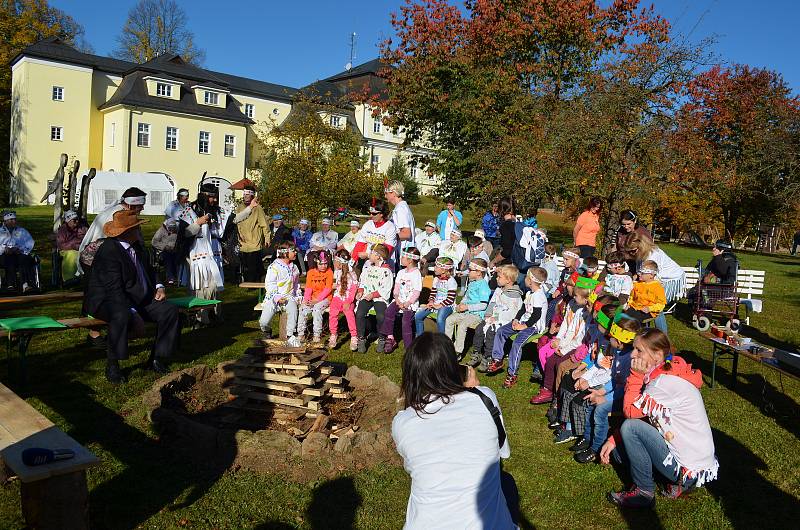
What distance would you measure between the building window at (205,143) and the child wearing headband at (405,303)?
41.7m

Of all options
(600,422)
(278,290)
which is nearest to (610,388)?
(600,422)

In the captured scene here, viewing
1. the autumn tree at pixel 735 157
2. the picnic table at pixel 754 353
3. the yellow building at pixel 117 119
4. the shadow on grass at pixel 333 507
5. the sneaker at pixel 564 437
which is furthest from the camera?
the yellow building at pixel 117 119

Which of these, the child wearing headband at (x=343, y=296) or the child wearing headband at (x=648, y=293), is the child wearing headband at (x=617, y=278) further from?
the child wearing headband at (x=343, y=296)

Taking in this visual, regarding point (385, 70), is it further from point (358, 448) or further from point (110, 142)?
point (110, 142)

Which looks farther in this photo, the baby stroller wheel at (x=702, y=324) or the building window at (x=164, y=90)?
the building window at (x=164, y=90)

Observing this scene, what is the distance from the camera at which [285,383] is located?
262 inches

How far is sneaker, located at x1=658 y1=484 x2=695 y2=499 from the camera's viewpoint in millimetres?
4926

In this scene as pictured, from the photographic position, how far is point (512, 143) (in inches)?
704

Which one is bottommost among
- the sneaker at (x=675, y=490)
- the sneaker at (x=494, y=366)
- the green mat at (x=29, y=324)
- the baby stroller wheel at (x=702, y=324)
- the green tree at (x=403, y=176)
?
the sneaker at (x=675, y=490)

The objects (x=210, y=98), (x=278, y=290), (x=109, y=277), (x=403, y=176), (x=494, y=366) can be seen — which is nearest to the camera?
(x=109, y=277)

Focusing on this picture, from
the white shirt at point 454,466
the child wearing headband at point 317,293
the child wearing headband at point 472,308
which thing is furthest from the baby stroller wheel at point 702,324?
the white shirt at point 454,466

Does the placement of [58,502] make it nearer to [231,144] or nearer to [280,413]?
[280,413]

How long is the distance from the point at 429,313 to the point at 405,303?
39 centimetres

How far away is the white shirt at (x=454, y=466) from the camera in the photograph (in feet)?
9.13
